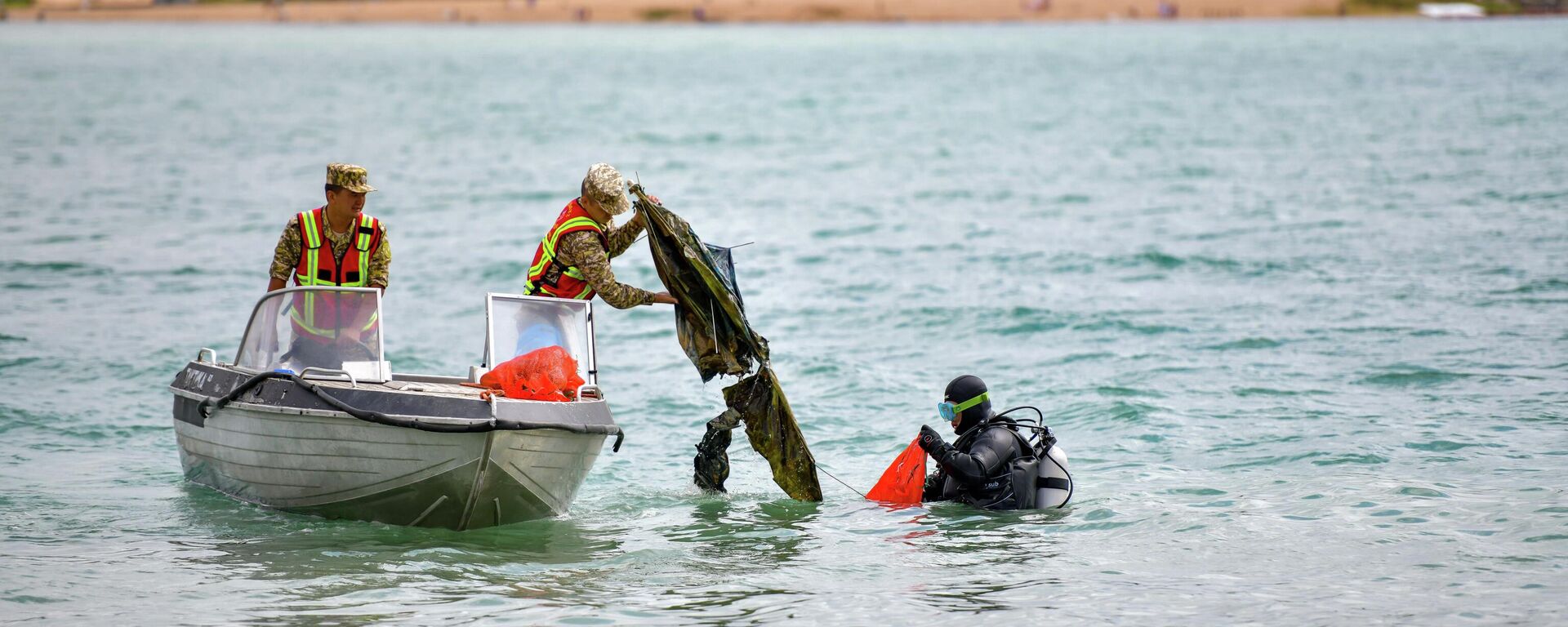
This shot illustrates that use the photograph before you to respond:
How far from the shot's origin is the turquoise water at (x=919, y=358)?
933 cm

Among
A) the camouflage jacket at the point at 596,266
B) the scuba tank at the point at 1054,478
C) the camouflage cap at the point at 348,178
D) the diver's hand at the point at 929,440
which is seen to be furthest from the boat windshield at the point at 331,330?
the scuba tank at the point at 1054,478

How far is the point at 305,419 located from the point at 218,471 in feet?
5.10

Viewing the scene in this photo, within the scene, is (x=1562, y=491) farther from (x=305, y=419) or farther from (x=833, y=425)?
(x=305, y=419)

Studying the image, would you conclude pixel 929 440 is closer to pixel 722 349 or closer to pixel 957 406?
pixel 957 406

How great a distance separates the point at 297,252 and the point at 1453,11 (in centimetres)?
14195

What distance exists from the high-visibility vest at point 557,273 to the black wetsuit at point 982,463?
267 cm

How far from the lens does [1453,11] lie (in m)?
Result: 134

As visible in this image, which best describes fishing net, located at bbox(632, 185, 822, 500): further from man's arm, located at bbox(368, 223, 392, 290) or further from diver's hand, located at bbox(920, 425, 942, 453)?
man's arm, located at bbox(368, 223, 392, 290)

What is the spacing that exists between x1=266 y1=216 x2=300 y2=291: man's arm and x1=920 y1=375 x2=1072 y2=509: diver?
4490 mm

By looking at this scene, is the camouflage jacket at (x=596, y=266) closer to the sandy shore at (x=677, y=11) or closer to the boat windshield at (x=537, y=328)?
the boat windshield at (x=537, y=328)

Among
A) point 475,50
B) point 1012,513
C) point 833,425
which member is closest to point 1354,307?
point 833,425

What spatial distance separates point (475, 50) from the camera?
125 meters

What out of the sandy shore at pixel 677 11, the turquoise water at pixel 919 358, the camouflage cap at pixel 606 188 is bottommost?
the turquoise water at pixel 919 358

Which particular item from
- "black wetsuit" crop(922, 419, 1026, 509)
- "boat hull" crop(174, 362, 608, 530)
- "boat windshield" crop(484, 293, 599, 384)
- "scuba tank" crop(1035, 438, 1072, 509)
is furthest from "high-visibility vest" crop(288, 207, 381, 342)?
"scuba tank" crop(1035, 438, 1072, 509)
